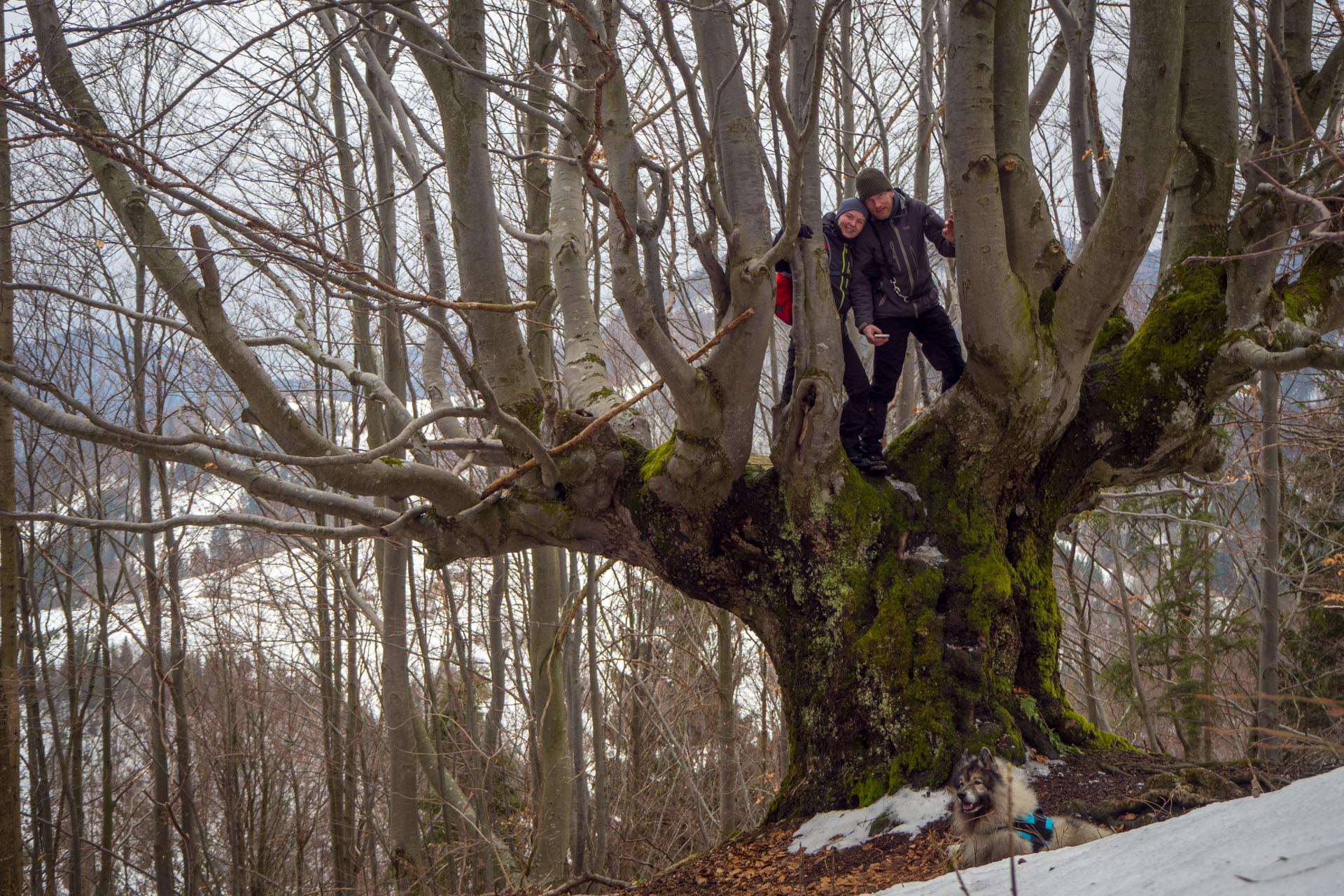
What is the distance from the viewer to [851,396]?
3.77 meters

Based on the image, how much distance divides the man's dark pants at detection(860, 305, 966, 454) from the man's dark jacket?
2.9 inches

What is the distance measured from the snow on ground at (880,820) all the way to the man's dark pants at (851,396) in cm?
150

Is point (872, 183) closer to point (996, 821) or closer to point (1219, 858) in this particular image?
point (996, 821)

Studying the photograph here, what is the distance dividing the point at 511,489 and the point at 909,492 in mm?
1898

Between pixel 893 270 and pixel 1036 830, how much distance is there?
7.68ft

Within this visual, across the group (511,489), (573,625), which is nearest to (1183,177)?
(511,489)

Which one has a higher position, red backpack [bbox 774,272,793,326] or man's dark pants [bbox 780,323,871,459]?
red backpack [bbox 774,272,793,326]

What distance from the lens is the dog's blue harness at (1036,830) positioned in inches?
105

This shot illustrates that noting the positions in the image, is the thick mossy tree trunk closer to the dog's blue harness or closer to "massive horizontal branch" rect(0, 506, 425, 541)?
the dog's blue harness

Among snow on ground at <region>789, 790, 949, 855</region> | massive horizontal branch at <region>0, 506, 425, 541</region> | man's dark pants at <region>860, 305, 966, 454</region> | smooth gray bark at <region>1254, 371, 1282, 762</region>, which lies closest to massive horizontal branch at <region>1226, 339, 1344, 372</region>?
man's dark pants at <region>860, 305, 966, 454</region>

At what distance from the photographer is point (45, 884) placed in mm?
9820

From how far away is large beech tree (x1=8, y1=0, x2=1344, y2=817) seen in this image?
315cm

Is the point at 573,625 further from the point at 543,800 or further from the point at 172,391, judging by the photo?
the point at 172,391

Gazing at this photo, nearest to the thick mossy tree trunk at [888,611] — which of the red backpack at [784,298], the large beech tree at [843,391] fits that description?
the large beech tree at [843,391]
